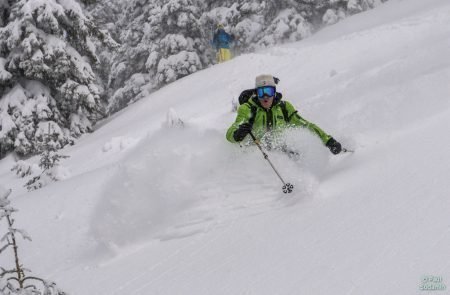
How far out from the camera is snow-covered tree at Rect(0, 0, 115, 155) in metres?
14.3

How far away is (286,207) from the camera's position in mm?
5520

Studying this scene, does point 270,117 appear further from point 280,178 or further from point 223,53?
point 223,53

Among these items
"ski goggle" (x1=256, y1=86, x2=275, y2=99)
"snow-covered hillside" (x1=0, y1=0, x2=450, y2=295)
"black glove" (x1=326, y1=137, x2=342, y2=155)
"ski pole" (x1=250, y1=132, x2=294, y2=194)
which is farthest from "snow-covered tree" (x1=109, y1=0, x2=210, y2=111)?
"black glove" (x1=326, y1=137, x2=342, y2=155)

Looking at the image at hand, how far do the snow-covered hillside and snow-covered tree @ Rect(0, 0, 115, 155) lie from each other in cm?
439

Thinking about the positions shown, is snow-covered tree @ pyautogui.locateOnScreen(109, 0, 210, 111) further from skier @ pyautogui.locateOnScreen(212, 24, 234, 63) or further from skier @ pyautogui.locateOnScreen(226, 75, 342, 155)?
skier @ pyautogui.locateOnScreen(226, 75, 342, 155)

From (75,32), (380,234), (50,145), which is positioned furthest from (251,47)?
(380,234)

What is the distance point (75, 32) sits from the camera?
15516 mm

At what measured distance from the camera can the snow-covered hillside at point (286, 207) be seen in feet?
12.8

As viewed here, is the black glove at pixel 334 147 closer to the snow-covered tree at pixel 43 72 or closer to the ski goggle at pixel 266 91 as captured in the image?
the ski goggle at pixel 266 91

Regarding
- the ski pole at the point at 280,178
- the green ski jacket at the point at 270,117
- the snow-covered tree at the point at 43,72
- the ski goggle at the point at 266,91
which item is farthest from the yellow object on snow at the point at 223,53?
the ski pole at the point at 280,178

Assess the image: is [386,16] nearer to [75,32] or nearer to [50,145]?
[75,32]

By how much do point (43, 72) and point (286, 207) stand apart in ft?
37.3

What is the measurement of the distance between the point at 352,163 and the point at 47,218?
481 centimetres

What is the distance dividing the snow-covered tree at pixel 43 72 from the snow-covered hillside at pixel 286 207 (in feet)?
14.4
